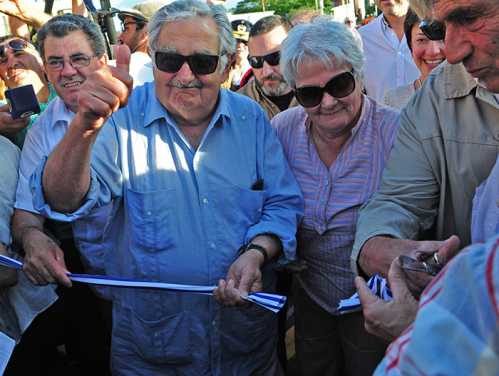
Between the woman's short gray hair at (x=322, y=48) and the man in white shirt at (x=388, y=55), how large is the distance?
5.99ft

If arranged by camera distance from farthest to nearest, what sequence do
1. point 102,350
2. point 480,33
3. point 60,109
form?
point 102,350 < point 60,109 < point 480,33

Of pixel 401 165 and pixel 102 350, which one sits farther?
pixel 102 350

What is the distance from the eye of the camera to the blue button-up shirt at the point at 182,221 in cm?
244

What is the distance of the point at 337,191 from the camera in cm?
260

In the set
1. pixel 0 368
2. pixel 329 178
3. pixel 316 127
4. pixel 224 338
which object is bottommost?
pixel 224 338

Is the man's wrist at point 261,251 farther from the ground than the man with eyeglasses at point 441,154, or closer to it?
closer to it

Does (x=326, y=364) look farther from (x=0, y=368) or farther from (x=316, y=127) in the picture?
(x=0, y=368)

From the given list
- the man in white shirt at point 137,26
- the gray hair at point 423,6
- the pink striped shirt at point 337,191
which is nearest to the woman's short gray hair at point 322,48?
the pink striped shirt at point 337,191

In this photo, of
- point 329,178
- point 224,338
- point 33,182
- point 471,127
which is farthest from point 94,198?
point 471,127

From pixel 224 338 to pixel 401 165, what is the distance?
1.10m

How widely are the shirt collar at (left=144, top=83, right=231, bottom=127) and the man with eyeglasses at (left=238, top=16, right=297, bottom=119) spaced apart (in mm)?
1310

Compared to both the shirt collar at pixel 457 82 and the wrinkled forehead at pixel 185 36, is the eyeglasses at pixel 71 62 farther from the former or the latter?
the shirt collar at pixel 457 82

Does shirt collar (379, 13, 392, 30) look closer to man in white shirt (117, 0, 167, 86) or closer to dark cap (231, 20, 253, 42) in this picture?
man in white shirt (117, 0, 167, 86)

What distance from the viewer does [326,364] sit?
2.96 meters
